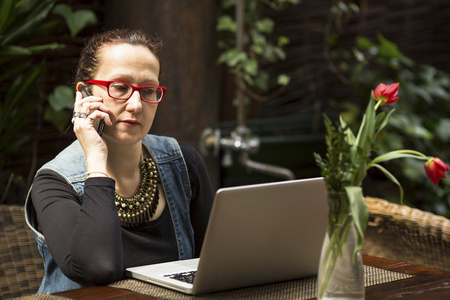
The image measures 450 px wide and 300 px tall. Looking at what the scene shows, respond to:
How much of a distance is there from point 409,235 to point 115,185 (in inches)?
34.3

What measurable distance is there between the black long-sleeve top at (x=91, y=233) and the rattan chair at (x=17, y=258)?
0.27m

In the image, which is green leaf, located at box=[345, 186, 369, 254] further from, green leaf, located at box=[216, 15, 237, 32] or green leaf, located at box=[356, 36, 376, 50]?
green leaf, located at box=[356, 36, 376, 50]

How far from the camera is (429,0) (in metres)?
4.32

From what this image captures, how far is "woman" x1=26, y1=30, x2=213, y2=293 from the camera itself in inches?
60.0

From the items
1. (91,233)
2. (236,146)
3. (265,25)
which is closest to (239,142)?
(236,146)

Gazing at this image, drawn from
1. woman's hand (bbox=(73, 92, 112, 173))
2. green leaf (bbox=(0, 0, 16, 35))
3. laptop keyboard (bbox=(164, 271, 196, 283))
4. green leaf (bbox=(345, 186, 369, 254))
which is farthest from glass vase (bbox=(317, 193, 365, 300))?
green leaf (bbox=(0, 0, 16, 35))

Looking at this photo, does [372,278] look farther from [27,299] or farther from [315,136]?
[315,136]

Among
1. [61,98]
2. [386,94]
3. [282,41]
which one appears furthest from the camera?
[282,41]

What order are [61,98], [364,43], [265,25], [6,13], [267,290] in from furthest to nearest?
1. [364,43]
2. [265,25]
3. [61,98]
4. [6,13]
5. [267,290]

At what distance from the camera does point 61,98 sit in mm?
2564

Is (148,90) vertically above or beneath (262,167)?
above

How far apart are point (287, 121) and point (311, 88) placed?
0.86 feet

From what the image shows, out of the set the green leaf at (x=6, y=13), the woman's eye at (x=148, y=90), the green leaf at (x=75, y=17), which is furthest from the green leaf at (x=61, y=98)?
the woman's eye at (x=148, y=90)

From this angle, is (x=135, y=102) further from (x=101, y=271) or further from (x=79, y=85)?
(x=101, y=271)
